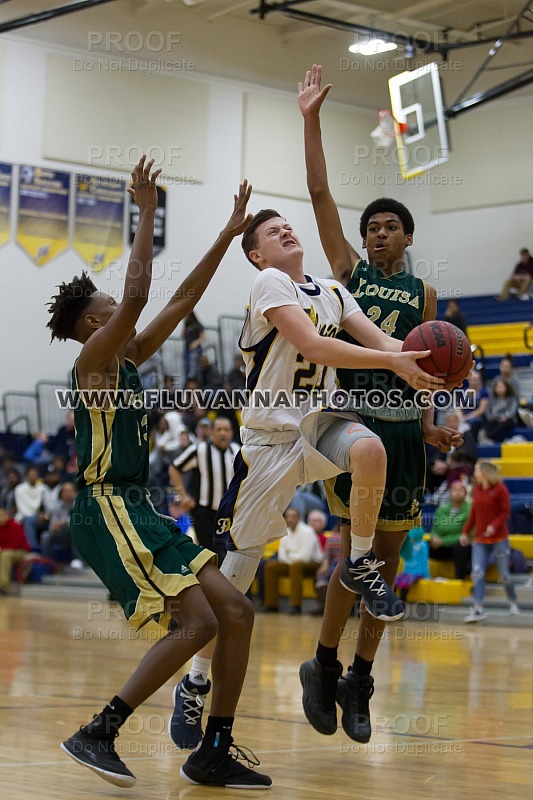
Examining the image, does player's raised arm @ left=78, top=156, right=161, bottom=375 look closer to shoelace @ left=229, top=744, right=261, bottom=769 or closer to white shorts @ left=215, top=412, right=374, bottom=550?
white shorts @ left=215, top=412, right=374, bottom=550

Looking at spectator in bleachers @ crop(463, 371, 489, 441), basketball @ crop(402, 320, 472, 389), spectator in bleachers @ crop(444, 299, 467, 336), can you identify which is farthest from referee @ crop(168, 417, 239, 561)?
spectator in bleachers @ crop(444, 299, 467, 336)

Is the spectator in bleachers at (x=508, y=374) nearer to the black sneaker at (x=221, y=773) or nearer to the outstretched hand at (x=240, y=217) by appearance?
the outstretched hand at (x=240, y=217)

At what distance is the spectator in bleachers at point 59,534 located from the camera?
16.7m

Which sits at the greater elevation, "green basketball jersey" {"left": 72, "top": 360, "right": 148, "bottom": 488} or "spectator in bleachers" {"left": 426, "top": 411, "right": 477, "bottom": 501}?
"green basketball jersey" {"left": 72, "top": 360, "right": 148, "bottom": 488}

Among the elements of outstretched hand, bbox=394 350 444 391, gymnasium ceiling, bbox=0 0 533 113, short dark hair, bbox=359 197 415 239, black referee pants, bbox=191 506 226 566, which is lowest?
black referee pants, bbox=191 506 226 566

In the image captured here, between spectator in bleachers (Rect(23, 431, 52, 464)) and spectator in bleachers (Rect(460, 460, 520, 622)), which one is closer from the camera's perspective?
spectator in bleachers (Rect(460, 460, 520, 622))

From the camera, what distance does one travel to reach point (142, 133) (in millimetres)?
19750

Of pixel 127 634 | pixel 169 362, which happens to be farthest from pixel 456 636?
pixel 169 362

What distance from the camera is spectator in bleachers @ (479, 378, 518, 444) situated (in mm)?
15492

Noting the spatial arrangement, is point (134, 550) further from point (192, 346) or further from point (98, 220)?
point (98, 220)

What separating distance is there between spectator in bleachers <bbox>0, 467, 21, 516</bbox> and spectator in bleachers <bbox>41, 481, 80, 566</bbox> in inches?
29.2

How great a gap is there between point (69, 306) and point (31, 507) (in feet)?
44.6

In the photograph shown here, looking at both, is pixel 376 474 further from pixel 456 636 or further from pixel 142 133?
pixel 142 133

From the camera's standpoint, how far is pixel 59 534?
55.1 ft
